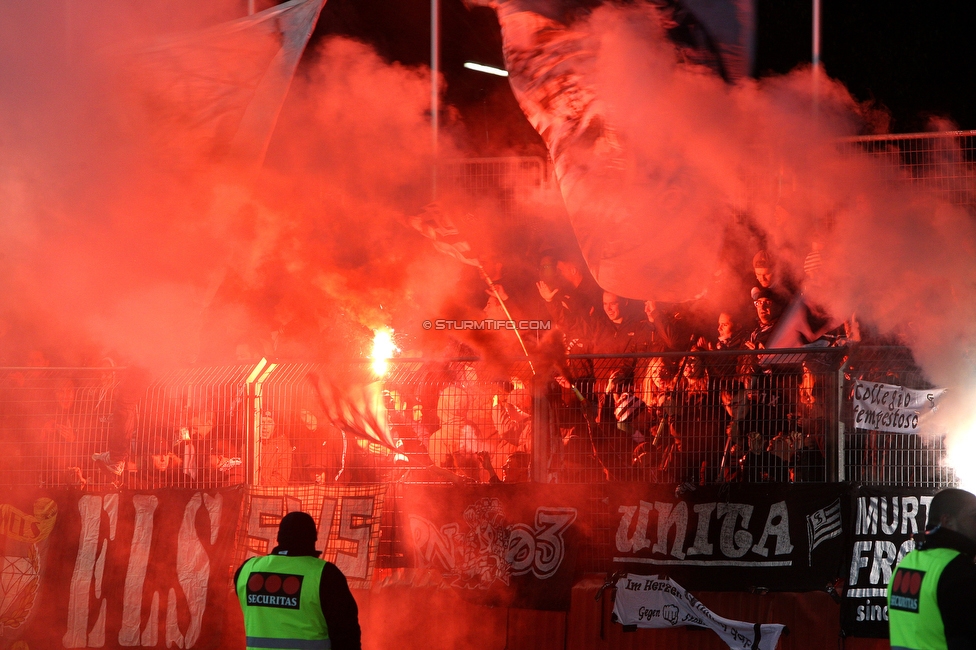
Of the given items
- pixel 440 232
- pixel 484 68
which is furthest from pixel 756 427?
pixel 484 68

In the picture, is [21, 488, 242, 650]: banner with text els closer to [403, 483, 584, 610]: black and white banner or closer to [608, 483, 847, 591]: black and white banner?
[403, 483, 584, 610]: black and white banner

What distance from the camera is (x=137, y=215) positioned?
827 cm

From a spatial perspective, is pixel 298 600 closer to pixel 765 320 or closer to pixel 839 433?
pixel 839 433

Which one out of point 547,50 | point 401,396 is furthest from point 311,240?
point 547,50

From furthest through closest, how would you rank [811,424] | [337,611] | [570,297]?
[570,297] < [811,424] < [337,611]

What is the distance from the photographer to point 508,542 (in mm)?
7926

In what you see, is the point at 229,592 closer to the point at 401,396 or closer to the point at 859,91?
the point at 401,396

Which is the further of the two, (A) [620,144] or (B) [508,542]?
(A) [620,144]

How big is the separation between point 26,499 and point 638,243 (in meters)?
6.06

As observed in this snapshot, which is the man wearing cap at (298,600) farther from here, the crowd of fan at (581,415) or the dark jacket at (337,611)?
the crowd of fan at (581,415)

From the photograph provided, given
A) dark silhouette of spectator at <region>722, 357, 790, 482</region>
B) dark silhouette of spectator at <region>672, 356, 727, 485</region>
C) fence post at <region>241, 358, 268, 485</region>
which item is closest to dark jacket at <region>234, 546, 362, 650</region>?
dark silhouette of spectator at <region>672, 356, 727, 485</region>

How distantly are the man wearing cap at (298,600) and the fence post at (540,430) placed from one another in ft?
10.3

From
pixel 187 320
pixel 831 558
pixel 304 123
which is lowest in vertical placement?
pixel 831 558

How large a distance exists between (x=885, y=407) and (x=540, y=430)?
2.66m
